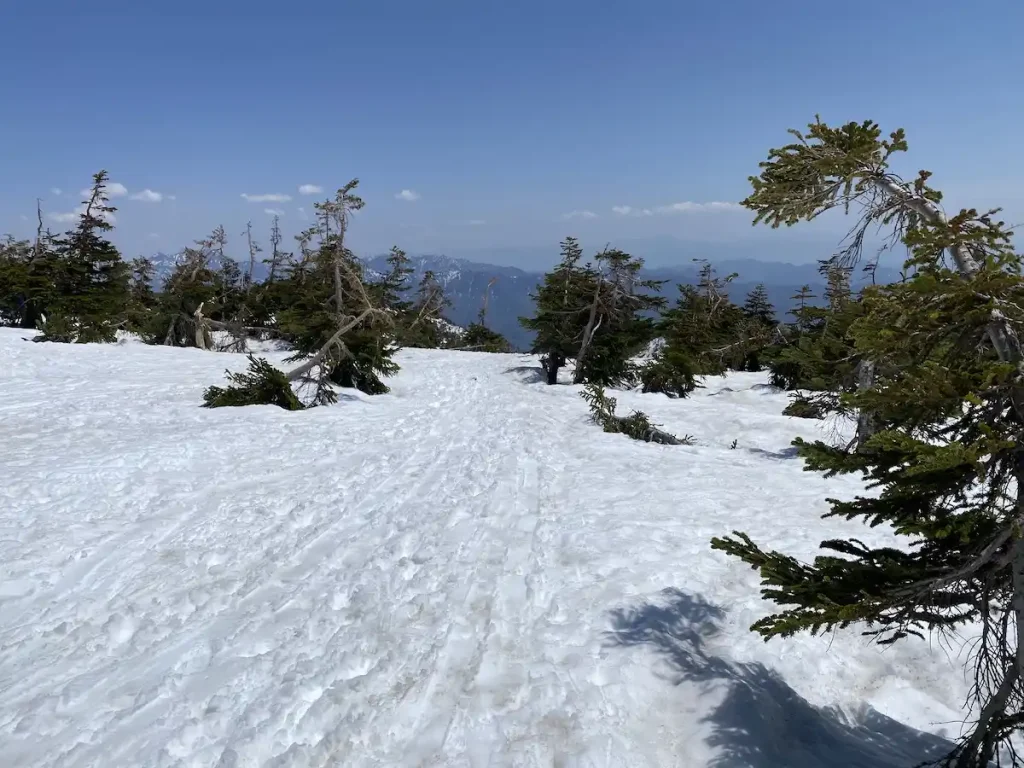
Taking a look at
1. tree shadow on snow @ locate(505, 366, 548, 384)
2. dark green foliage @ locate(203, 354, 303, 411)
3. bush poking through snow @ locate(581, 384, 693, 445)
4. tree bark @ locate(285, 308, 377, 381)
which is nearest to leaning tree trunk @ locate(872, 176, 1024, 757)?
bush poking through snow @ locate(581, 384, 693, 445)

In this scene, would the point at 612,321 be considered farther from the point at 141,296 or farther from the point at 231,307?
the point at 141,296

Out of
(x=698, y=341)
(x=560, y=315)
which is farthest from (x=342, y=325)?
(x=698, y=341)

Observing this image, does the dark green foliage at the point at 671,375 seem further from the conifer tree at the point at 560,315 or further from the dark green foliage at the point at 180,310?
the dark green foliage at the point at 180,310

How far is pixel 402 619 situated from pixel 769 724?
11.4 feet

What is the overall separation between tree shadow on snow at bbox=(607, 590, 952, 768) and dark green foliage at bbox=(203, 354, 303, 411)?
1251 cm

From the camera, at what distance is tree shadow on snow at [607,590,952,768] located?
14.1 feet

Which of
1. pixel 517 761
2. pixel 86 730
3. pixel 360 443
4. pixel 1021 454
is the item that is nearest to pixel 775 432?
pixel 360 443

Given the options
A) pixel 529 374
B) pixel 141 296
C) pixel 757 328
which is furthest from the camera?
pixel 141 296

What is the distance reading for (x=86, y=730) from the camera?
399cm

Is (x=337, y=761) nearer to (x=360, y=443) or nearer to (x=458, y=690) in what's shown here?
(x=458, y=690)

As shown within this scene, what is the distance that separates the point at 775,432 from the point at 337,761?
16133 millimetres

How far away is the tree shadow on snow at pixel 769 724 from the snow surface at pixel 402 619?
0.02 metres

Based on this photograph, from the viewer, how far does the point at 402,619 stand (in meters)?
5.72

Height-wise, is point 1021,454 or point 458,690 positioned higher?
point 1021,454
